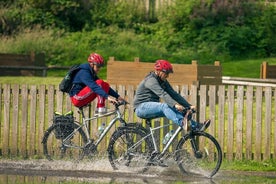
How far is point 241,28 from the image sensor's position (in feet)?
106

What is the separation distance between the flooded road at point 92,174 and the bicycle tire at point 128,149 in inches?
5.2

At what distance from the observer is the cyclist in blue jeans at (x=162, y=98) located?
522 inches

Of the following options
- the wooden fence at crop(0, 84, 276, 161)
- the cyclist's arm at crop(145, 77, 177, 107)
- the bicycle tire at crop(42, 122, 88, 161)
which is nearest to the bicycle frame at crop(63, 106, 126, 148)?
the bicycle tire at crop(42, 122, 88, 161)

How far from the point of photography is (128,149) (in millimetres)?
13625

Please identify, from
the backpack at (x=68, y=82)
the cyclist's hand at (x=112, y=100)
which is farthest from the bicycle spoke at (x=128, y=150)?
the backpack at (x=68, y=82)

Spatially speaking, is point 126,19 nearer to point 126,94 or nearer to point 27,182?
point 126,94

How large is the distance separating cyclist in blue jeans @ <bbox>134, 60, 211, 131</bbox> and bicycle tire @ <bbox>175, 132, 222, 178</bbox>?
175 mm

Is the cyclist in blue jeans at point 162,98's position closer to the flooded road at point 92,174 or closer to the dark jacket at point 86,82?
the dark jacket at point 86,82

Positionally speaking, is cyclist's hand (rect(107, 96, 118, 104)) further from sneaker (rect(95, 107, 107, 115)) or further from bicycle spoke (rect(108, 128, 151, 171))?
sneaker (rect(95, 107, 107, 115))

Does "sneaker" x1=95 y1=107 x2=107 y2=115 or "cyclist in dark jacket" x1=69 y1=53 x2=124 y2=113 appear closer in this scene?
"cyclist in dark jacket" x1=69 y1=53 x2=124 y2=113

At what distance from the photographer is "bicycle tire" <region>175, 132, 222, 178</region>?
13.3m

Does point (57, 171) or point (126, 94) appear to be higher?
point (126, 94)

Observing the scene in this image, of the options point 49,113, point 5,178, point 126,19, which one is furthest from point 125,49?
point 5,178

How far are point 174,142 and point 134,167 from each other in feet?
2.37
